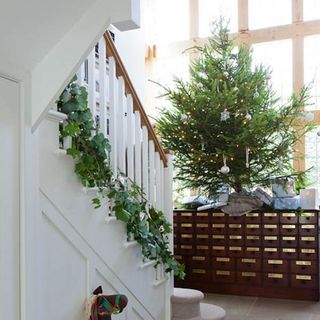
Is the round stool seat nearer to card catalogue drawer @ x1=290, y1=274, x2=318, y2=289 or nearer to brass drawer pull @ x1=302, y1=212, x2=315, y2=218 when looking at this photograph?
card catalogue drawer @ x1=290, y1=274, x2=318, y2=289

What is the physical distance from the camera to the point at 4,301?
1.61 meters

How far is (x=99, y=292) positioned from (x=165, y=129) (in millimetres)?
2796

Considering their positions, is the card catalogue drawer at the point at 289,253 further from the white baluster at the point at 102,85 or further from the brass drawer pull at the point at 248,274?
the white baluster at the point at 102,85

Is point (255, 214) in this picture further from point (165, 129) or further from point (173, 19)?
point (173, 19)

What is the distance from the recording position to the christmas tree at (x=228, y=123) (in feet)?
15.0

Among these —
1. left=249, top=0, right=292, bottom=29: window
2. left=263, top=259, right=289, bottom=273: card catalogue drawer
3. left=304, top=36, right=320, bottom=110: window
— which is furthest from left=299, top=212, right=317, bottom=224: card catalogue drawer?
left=249, top=0, right=292, bottom=29: window

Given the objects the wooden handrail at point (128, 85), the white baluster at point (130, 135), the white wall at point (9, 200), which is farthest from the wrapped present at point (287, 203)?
the white wall at point (9, 200)

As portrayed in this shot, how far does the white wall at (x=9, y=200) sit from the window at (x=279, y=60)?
14.1 ft

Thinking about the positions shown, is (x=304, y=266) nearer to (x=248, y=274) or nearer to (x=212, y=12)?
(x=248, y=274)

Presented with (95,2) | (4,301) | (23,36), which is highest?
(95,2)

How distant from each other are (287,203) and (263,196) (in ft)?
0.86

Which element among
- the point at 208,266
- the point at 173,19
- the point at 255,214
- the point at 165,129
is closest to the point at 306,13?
the point at 173,19

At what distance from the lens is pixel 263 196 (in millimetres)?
4555

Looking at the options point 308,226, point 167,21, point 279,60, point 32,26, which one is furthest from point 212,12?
point 32,26
